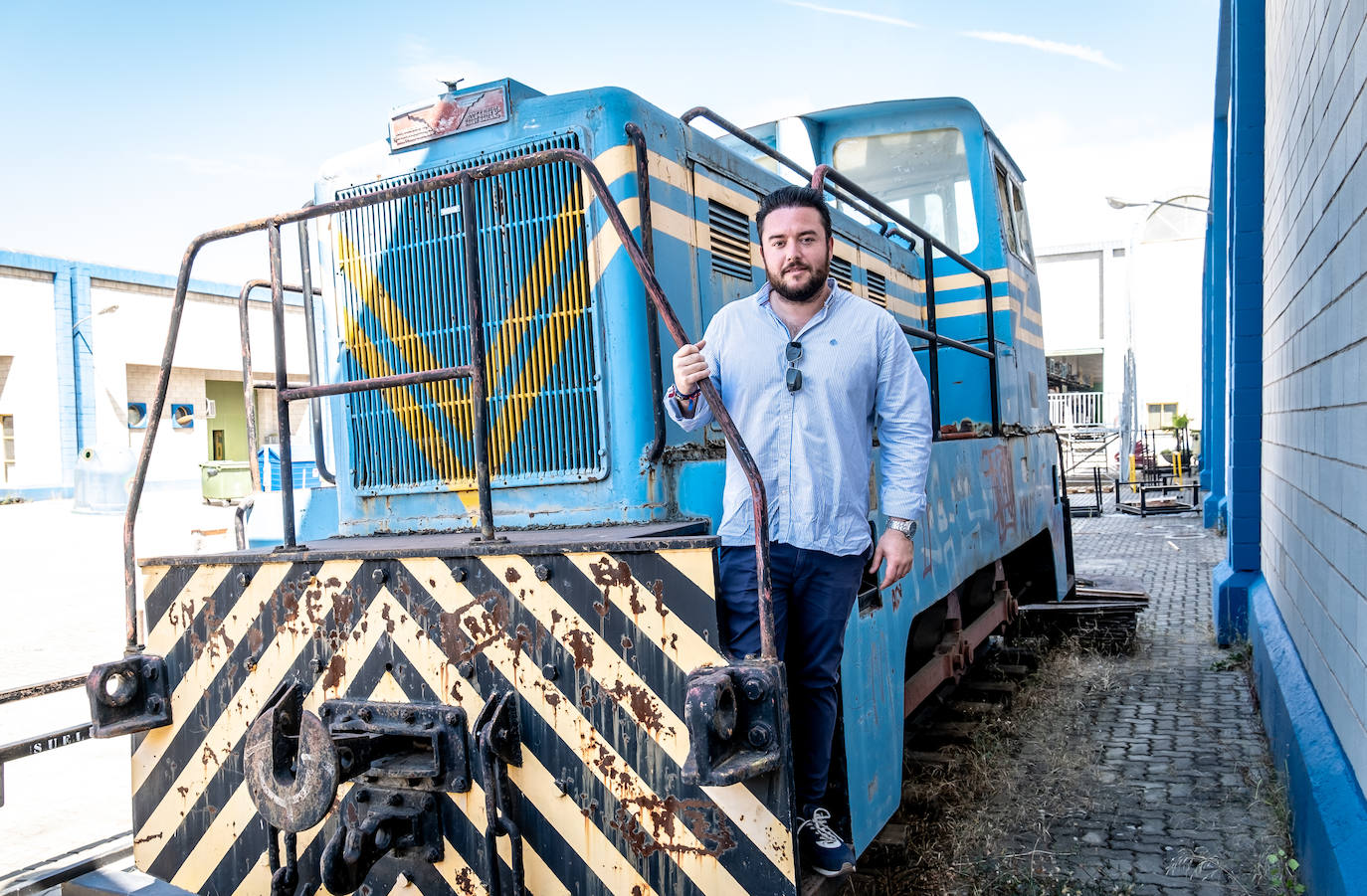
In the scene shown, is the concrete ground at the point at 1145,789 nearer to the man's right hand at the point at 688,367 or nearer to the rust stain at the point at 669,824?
the rust stain at the point at 669,824

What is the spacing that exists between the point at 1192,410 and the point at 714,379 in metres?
31.9

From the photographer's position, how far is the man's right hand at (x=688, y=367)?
230cm

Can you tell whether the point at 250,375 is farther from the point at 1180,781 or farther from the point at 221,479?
the point at 221,479

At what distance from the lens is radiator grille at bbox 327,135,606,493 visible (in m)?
2.90

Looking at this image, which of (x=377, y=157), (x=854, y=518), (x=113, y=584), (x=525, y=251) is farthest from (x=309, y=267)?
(x=113, y=584)

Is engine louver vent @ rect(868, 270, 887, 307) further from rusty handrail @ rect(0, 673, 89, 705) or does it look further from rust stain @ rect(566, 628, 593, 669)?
rusty handrail @ rect(0, 673, 89, 705)

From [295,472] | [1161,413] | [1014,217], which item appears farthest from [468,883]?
[1161,413]

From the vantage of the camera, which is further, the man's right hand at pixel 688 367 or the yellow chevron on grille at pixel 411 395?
the yellow chevron on grille at pixel 411 395

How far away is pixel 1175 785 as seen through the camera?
4105 millimetres

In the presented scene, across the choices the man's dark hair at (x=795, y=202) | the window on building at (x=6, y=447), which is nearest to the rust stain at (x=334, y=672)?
the man's dark hair at (x=795, y=202)

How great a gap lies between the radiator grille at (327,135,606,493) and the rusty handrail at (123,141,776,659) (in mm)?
291

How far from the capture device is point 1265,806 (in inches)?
150

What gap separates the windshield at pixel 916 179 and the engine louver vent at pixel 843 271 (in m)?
→ 1.45

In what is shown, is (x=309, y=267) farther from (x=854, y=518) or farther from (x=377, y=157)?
(x=854, y=518)
